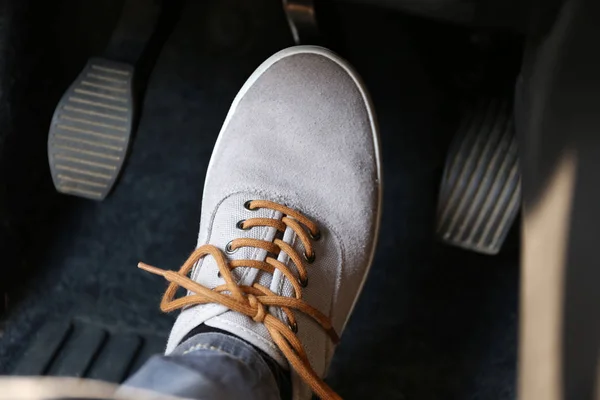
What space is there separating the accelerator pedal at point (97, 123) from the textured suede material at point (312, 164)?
0.65 feet

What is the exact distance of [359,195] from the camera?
2.51 ft

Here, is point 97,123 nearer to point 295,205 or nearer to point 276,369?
point 295,205

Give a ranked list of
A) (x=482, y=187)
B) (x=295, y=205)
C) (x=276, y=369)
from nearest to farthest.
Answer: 1. (x=276, y=369)
2. (x=295, y=205)
3. (x=482, y=187)

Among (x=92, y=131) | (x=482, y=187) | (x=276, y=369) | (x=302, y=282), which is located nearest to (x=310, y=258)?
(x=302, y=282)

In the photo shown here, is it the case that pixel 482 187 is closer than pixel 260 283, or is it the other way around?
pixel 260 283

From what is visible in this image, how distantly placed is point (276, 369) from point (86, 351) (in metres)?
0.34

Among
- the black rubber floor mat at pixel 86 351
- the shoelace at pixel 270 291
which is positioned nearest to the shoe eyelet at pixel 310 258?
the shoelace at pixel 270 291

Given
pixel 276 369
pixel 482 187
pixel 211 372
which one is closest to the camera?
pixel 211 372

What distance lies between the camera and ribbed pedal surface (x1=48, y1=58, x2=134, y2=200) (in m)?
0.90

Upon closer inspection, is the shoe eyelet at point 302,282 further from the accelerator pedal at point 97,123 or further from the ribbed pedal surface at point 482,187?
the accelerator pedal at point 97,123

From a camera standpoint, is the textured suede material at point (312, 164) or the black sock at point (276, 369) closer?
the black sock at point (276, 369)

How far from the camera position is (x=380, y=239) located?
878 mm

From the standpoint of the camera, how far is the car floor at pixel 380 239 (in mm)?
846

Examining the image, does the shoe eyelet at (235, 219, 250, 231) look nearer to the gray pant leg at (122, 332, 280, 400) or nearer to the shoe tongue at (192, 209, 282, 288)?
the shoe tongue at (192, 209, 282, 288)
